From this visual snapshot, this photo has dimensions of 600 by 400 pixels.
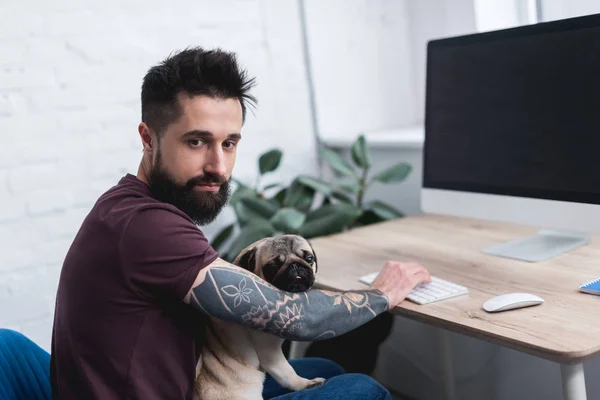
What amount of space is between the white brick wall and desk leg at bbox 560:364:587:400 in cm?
164

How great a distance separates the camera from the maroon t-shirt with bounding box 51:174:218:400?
125cm

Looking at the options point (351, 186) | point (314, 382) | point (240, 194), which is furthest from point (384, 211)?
point (314, 382)

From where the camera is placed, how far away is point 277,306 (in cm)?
131

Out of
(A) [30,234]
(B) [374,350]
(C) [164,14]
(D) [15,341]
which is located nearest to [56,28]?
(C) [164,14]

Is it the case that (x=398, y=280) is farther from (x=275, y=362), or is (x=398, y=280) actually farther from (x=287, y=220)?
(x=287, y=220)

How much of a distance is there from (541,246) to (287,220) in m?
0.78

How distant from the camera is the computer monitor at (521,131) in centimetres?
154

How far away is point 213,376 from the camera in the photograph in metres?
1.41

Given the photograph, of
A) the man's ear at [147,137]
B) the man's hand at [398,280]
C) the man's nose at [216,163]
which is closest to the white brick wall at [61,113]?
the man's ear at [147,137]

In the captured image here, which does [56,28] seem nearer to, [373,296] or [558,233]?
[373,296]

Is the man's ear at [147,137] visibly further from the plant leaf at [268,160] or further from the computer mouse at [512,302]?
the plant leaf at [268,160]

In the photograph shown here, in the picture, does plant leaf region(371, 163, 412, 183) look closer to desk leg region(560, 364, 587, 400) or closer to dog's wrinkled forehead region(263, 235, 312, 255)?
dog's wrinkled forehead region(263, 235, 312, 255)

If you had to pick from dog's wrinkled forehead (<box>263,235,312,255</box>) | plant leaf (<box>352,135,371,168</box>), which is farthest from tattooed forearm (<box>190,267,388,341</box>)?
plant leaf (<box>352,135,371,168</box>)

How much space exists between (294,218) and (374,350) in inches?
21.1
